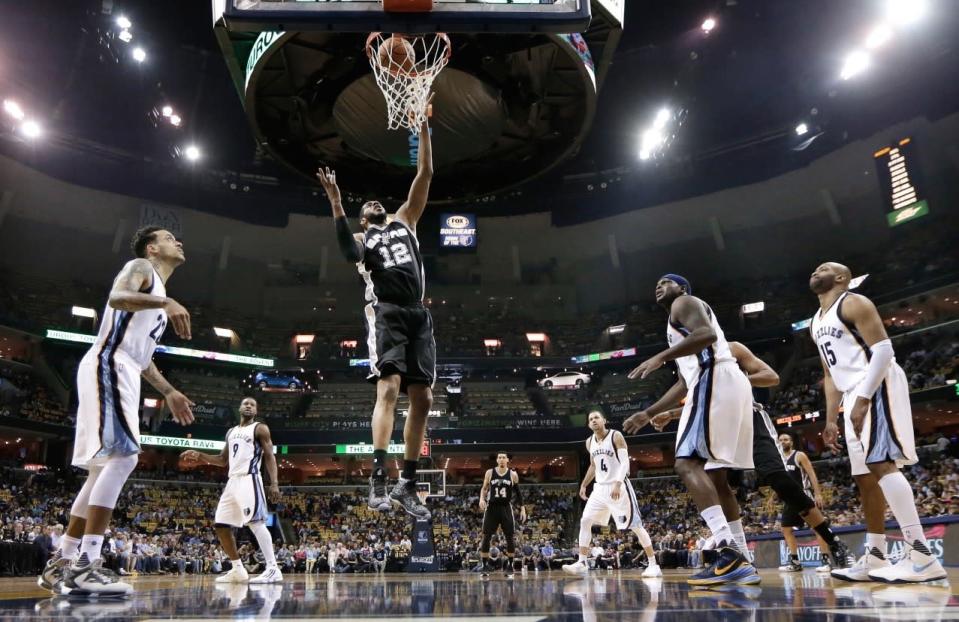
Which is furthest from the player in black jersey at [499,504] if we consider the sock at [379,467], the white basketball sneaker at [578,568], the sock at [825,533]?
the sock at [379,467]

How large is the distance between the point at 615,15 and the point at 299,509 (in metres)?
25.9

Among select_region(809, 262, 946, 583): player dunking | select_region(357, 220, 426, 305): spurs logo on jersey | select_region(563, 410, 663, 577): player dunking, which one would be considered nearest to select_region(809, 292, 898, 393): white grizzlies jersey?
select_region(809, 262, 946, 583): player dunking

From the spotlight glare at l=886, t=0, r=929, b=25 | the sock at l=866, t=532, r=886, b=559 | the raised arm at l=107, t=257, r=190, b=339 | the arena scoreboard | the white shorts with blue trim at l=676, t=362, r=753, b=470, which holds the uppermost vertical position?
the spotlight glare at l=886, t=0, r=929, b=25

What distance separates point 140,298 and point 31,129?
2891 cm

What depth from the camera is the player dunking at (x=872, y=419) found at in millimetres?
4621

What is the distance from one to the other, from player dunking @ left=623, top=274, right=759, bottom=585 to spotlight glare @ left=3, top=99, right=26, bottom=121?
94.2 ft

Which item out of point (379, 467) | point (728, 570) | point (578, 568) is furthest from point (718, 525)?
point (578, 568)

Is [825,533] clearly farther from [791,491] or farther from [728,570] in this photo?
[728,570]

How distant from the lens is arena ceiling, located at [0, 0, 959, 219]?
891 inches

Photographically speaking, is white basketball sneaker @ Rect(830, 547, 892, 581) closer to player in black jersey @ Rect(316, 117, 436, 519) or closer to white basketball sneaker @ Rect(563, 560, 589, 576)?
player in black jersey @ Rect(316, 117, 436, 519)

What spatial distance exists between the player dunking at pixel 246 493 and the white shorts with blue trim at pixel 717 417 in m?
4.76

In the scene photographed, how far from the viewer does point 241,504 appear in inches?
309

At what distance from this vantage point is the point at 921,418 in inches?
1096

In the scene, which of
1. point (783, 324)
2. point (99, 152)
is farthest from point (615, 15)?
point (99, 152)
